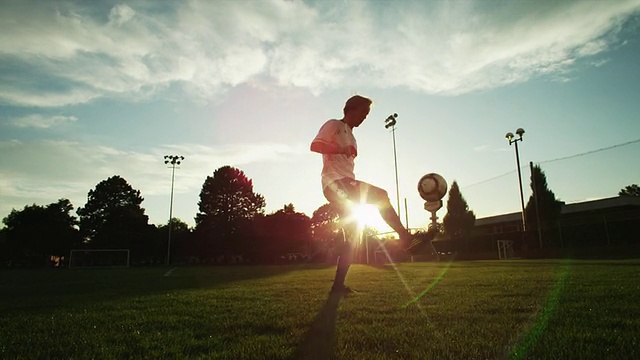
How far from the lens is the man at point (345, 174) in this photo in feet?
18.2

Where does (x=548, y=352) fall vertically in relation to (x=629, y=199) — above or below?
below

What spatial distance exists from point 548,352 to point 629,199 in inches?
1933

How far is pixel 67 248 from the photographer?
6203 cm

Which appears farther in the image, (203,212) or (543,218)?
(203,212)

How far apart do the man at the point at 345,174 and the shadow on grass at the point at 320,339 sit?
1.71 m

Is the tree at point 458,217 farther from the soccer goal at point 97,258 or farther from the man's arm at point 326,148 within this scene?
the man's arm at point 326,148

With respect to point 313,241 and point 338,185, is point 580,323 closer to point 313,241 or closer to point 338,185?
point 338,185

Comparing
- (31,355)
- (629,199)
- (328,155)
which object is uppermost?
(629,199)

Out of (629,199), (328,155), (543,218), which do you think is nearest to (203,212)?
(543,218)

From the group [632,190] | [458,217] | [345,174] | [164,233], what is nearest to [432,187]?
[345,174]

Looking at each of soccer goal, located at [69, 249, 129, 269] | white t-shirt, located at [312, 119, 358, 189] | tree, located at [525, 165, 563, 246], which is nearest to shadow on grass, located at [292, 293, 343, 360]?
white t-shirt, located at [312, 119, 358, 189]

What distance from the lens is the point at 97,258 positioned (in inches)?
2077

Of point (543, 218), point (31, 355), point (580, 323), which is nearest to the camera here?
point (31, 355)

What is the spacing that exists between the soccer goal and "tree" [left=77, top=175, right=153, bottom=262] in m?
2.89
